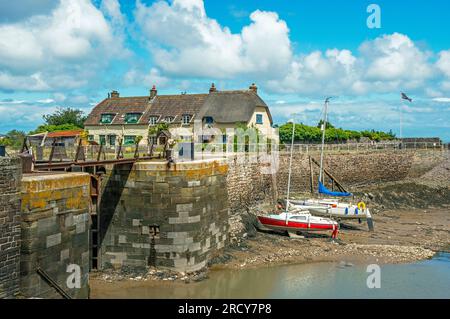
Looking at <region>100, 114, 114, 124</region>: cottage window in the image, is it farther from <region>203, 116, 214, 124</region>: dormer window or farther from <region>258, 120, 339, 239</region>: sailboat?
<region>258, 120, 339, 239</region>: sailboat

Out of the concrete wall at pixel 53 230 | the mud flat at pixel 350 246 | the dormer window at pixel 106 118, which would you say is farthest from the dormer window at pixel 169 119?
the concrete wall at pixel 53 230

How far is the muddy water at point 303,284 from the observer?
1783cm

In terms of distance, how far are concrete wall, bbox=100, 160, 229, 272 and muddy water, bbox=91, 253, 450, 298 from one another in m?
1.23

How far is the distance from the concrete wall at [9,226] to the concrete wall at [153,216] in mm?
8394

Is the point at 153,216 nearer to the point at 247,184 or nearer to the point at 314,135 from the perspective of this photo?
the point at 247,184

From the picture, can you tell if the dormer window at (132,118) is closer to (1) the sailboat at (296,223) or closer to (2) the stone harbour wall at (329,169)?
(2) the stone harbour wall at (329,169)

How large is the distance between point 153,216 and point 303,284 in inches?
255

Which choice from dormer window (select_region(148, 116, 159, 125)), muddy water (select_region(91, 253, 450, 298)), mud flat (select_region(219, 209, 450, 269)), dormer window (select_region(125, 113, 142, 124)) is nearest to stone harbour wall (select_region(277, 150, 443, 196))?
mud flat (select_region(219, 209, 450, 269))

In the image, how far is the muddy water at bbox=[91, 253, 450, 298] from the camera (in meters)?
17.8

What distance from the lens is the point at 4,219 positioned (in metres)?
10.5

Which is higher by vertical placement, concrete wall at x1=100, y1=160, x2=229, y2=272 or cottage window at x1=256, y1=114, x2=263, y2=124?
cottage window at x1=256, y1=114, x2=263, y2=124

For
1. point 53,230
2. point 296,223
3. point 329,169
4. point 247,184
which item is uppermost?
point 329,169

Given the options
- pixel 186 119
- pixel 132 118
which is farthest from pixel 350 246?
pixel 132 118

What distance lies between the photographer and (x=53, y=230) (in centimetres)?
1159
